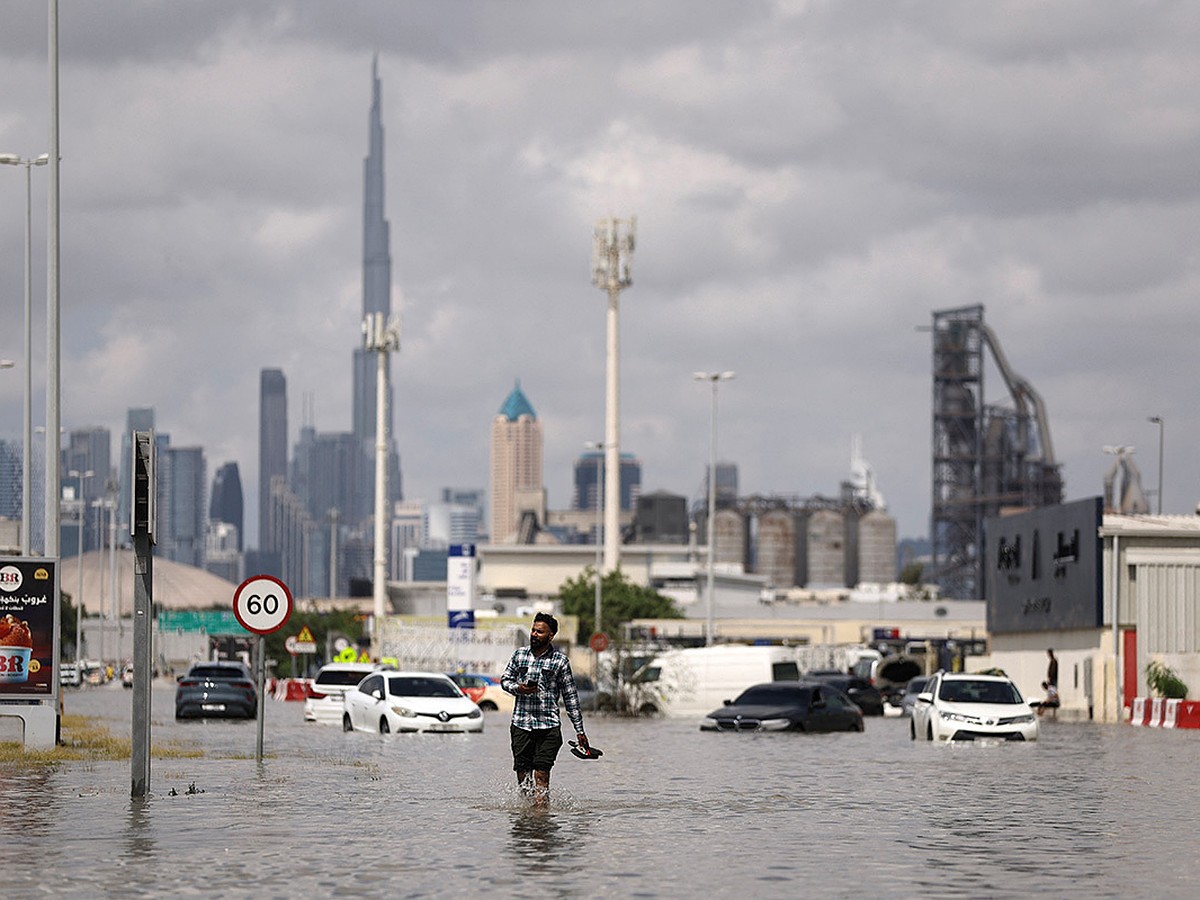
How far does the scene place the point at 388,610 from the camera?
17238cm

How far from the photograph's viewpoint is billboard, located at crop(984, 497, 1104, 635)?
58.7m

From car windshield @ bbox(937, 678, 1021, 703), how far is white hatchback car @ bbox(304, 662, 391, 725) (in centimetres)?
1305

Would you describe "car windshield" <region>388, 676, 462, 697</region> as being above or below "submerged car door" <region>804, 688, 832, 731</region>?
above

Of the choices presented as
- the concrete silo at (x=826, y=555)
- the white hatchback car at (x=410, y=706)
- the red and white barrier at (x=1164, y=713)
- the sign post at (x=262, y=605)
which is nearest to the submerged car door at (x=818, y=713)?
the white hatchback car at (x=410, y=706)

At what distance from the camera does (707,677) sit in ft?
186

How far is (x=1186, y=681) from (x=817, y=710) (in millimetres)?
14752

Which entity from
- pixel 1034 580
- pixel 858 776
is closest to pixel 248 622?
pixel 858 776

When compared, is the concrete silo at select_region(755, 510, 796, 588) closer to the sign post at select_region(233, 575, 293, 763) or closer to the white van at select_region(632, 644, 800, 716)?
the white van at select_region(632, 644, 800, 716)

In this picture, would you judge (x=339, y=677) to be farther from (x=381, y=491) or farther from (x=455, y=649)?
(x=381, y=491)

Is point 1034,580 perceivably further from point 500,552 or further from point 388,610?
point 388,610

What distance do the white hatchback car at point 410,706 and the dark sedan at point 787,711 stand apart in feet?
16.1

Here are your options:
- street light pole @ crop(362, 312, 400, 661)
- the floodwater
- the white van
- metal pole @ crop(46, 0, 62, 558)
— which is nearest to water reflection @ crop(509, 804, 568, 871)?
the floodwater

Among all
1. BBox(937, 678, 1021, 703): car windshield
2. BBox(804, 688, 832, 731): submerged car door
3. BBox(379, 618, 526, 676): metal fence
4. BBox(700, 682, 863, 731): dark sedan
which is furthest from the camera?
BBox(379, 618, 526, 676): metal fence

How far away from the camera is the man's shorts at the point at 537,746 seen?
18828 mm
